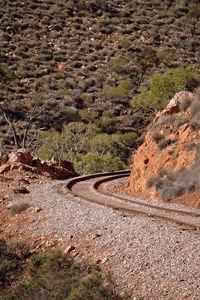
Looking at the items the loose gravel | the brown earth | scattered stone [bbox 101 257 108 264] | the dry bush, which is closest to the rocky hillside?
the brown earth

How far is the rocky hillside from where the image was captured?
6744 cm

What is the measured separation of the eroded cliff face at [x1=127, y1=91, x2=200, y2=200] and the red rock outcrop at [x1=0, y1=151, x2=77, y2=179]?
7497mm

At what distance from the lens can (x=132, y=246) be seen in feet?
35.9

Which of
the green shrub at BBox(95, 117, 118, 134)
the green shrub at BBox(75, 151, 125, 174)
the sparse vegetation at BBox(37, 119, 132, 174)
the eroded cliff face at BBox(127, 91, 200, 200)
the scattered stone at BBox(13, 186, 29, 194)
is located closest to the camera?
the eroded cliff face at BBox(127, 91, 200, 200)

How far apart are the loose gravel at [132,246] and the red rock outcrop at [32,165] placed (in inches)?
478

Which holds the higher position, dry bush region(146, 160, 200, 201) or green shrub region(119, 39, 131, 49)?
green shrub region(119, 39, 131, 49)

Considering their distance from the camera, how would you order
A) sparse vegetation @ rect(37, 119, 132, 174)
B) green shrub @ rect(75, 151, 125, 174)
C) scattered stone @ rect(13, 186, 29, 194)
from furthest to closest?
sparse vegetation @ rect(37, 119, 132, 174)
green shrub @ rect(75, 151, 125, 174)
scattered stone @ rect(13, 186, 29, 194)

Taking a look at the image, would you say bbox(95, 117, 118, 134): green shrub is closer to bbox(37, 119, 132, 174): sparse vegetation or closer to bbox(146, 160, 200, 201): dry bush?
bbox(37, 119, 132, 174): sparse vegetation

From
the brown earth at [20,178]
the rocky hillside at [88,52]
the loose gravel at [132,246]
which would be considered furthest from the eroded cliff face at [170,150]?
the rocky hillside at [88,52]

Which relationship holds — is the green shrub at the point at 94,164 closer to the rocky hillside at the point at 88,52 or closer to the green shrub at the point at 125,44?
the rocky hillside at the point at 88,52

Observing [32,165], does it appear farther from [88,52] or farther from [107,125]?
[88,52]

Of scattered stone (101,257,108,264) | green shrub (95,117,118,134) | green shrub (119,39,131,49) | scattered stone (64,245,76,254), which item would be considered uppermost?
green shrub (119,39,131,49)

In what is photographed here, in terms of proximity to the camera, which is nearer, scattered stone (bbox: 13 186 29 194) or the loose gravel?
the loose gravel

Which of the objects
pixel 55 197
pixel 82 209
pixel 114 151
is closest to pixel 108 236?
pixel 82 209
